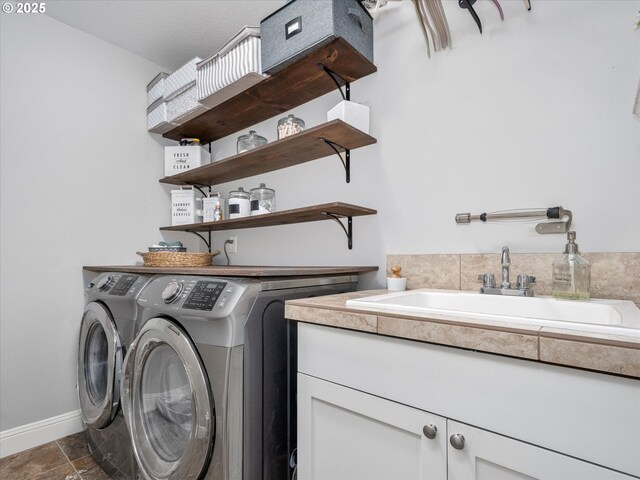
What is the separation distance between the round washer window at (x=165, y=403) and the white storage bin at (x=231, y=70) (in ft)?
4.53

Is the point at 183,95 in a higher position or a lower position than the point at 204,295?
higher

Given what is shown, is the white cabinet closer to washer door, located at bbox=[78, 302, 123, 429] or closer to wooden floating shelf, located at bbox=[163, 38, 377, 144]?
washer door, located at bbox=[78, 302, 123, 429]

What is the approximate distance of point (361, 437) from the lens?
93 cm

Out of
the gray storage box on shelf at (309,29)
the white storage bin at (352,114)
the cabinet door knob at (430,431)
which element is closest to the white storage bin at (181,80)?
the gray storage box on shelf at (309,29)

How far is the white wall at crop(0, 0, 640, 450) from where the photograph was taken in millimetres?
1173

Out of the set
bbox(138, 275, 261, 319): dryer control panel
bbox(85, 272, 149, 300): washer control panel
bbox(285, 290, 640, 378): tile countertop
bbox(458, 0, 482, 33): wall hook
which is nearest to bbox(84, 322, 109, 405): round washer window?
bbox(85, 272, 149, 300): washer control panel

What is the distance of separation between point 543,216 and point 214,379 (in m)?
1.29

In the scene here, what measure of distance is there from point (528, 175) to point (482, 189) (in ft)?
0.56

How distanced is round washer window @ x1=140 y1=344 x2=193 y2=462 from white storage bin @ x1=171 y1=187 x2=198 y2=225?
4.12 feet

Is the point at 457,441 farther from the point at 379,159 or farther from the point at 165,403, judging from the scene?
the point at 379,159

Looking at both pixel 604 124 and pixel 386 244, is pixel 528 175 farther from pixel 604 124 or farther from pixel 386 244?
pixel 386 244

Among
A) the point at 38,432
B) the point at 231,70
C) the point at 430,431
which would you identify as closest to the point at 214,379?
the point at 430,431

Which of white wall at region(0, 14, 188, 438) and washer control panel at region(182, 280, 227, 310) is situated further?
white wall at region(0, 14, 188, 438)

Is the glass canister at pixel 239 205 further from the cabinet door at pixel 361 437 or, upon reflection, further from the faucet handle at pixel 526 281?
the faucet handle at pixel 526 281
